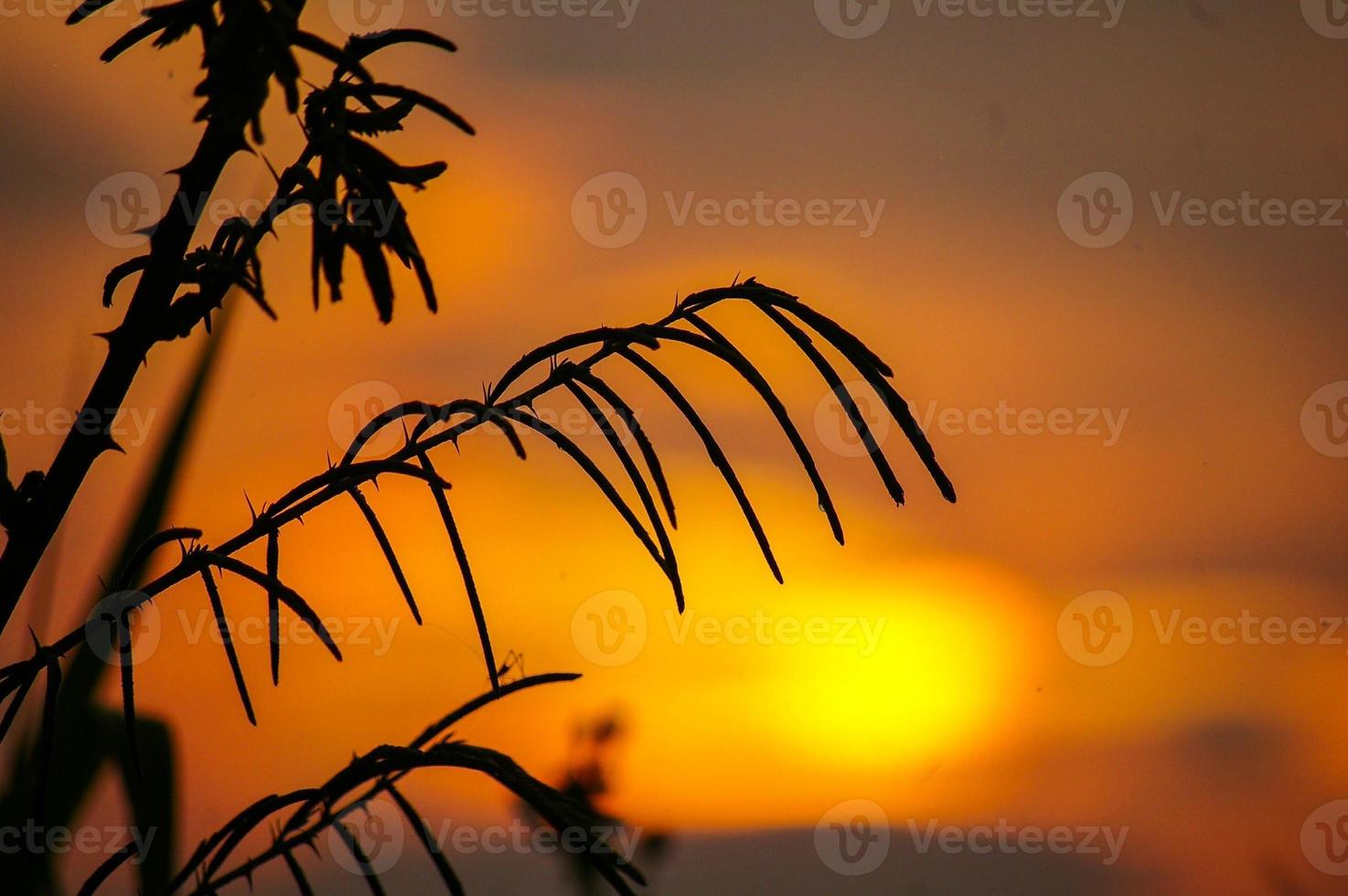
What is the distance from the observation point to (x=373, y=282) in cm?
118

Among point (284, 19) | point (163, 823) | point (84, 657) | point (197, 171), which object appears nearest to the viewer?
point (284, 19)

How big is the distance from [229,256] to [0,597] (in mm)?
450

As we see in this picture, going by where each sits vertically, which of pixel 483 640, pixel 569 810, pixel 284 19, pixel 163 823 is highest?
pixel 284 19

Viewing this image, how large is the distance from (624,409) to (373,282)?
29 centimetres

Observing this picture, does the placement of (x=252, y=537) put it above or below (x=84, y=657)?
above

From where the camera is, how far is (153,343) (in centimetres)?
135

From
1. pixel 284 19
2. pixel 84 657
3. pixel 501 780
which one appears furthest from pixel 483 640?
pixel 84 657

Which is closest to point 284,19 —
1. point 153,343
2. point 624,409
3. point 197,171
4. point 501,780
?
point 197,171

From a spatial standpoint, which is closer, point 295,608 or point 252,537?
point 295,608

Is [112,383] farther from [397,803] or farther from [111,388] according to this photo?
[397,803]

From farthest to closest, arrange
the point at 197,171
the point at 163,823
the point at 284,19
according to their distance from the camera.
→ the point at 163,823
the point at 197,171
the point at 284,19

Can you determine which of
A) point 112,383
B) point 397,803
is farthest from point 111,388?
point 397,803

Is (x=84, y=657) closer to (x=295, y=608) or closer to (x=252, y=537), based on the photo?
(x=252, y=537)

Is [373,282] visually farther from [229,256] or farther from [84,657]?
[84,657]
